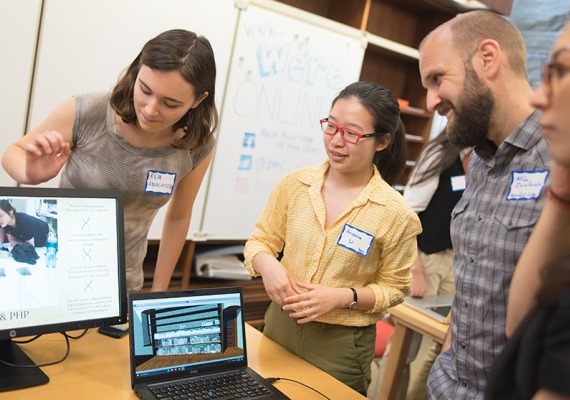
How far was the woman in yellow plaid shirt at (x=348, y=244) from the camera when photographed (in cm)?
152

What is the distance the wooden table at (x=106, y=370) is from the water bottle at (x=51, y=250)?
0.78 ft

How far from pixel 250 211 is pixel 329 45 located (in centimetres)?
111

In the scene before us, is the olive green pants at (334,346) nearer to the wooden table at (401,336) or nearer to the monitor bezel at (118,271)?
the monitor bezel at (118,271)

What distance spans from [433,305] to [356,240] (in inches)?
40.5

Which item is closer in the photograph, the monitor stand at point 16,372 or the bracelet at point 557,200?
the bracelet at point 557,200

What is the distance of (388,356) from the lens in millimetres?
2484

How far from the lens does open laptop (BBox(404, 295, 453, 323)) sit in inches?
87.5

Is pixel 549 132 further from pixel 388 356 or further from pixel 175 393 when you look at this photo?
pixel 388 356

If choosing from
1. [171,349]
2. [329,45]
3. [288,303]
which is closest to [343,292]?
[288,303]

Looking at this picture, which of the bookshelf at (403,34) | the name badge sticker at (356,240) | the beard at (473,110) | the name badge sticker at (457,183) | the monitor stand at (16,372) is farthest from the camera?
the bookshelf at (403,34)

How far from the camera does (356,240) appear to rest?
1509mm

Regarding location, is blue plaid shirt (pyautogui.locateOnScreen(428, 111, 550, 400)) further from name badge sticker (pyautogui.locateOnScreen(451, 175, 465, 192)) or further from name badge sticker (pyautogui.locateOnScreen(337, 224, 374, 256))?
name badge sticker (pyautogui.locateOnScreen(451, 175, 465, 192))

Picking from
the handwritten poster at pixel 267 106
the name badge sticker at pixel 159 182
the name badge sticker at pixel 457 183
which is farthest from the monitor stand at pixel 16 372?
the name badge sticker at pixel 457 183

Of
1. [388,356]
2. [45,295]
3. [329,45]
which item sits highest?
[329,45]
